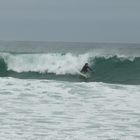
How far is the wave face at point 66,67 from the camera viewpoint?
27.2 metres

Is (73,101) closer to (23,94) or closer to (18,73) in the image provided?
(23,94)

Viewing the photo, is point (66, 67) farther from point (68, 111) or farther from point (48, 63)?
point (68, 111)

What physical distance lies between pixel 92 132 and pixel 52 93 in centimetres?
538

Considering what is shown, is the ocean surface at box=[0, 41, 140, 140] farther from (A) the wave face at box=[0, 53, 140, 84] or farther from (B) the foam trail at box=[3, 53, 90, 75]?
(B) the foam trail at box=[3, 53, 90, 75]

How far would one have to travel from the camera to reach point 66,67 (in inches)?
1193

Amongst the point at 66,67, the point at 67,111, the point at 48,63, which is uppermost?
the point at 48,63

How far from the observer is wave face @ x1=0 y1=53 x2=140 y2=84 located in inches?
1070

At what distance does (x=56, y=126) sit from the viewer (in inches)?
419

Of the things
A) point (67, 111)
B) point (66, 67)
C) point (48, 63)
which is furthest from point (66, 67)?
point (67, 111)

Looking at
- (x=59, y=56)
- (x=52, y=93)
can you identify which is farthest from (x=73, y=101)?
(x=59, y=56)

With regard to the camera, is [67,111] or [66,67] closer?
[67,111]

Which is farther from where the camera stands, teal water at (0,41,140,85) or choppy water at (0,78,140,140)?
teal water at (0,41,140,85)

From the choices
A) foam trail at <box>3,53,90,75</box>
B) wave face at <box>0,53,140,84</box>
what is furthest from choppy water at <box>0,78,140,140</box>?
foam trail at <box>3,53,90,75</box>

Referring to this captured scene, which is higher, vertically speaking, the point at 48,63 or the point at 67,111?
the point at 48,63
